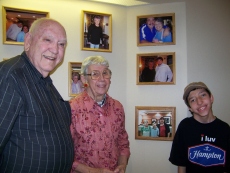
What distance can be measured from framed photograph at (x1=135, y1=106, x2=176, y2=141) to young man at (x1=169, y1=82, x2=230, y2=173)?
27cm

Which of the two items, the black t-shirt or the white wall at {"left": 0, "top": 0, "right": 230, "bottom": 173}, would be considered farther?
the white wall at {"left": 0, "top": 0, "right": 230, "bottom": 173}

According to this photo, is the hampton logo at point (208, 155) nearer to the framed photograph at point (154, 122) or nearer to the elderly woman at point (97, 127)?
the framed photograph at point (154, 122)

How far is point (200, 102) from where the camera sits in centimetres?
146

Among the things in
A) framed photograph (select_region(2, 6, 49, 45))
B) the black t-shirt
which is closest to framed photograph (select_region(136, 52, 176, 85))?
the black t-shirt

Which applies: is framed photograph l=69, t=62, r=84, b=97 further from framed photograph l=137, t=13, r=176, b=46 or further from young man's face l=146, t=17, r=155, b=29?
young man's face l=146, t=17, r=155, b=29

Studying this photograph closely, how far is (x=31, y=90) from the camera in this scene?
90 cm

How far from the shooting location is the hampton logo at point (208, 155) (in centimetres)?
145

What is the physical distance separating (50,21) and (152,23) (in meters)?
1.07

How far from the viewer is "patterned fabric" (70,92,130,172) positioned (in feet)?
4.50

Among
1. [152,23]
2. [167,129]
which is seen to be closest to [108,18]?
[152,23]

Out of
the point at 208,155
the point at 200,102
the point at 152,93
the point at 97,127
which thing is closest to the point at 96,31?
the point at 152,93

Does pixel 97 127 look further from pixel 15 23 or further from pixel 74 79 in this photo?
pixel 15 23

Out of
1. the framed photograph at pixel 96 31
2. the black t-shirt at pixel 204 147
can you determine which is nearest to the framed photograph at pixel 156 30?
the framed photograph at pixel 96 31

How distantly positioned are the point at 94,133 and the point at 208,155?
2.56ft
